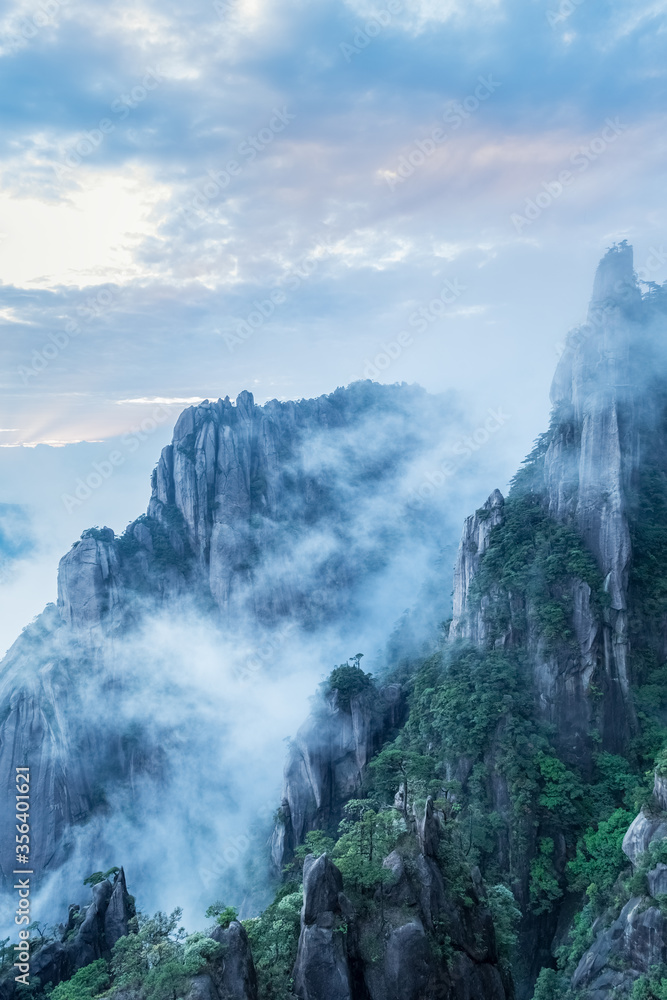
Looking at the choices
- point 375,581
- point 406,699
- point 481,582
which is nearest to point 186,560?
point 375,581

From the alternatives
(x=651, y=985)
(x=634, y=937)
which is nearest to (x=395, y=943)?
(x=651, y=985)

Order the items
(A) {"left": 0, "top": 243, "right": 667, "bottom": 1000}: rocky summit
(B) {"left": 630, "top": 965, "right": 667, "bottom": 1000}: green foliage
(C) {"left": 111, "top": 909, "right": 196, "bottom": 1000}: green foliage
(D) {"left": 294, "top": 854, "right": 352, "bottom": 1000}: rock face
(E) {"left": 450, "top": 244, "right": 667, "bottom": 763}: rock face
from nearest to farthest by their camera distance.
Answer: (C) {"left": 111, "top": 909, "right": 196, "bottom": 1000}: green foliage < (D) {"left": 294, "top": 854, "right": 352, "bottom": 1000}: rock face < (A) {"left": 0, "top": 243, "right": 667, "bottom": 1000}: rocky summit < (B) {"left": 630, "top": 965, "right": 667, "bottom": 1000}: green foliage < (E) {"left": 450, "top": 244, "right": 667, "bottom": 763}: rock face

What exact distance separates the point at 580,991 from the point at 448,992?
873 centimetres

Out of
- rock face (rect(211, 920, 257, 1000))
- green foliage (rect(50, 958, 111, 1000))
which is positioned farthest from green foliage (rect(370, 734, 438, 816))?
green foliage (rect(50, 958, 111, 1000))

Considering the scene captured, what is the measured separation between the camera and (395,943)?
55.4 ft

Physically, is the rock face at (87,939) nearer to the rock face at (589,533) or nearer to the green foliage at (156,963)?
the green foliage at (156,963)

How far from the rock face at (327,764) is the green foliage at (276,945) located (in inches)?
893

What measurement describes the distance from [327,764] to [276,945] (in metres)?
25.0

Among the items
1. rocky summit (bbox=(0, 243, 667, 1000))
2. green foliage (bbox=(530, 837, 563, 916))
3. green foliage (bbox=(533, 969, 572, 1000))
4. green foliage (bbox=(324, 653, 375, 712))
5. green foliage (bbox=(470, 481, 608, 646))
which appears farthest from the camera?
green foliage (bbox=(324, 653, 375, 712))

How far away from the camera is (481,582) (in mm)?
39156

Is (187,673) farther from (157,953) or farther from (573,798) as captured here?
(157,953)

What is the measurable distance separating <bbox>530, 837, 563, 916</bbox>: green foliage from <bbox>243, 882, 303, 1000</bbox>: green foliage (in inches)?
622

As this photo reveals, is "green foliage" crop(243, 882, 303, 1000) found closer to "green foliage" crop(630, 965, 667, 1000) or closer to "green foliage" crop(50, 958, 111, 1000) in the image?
"green foliage" crop(50, 958, 111, 1000)

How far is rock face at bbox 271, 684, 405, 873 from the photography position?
4075 cm
